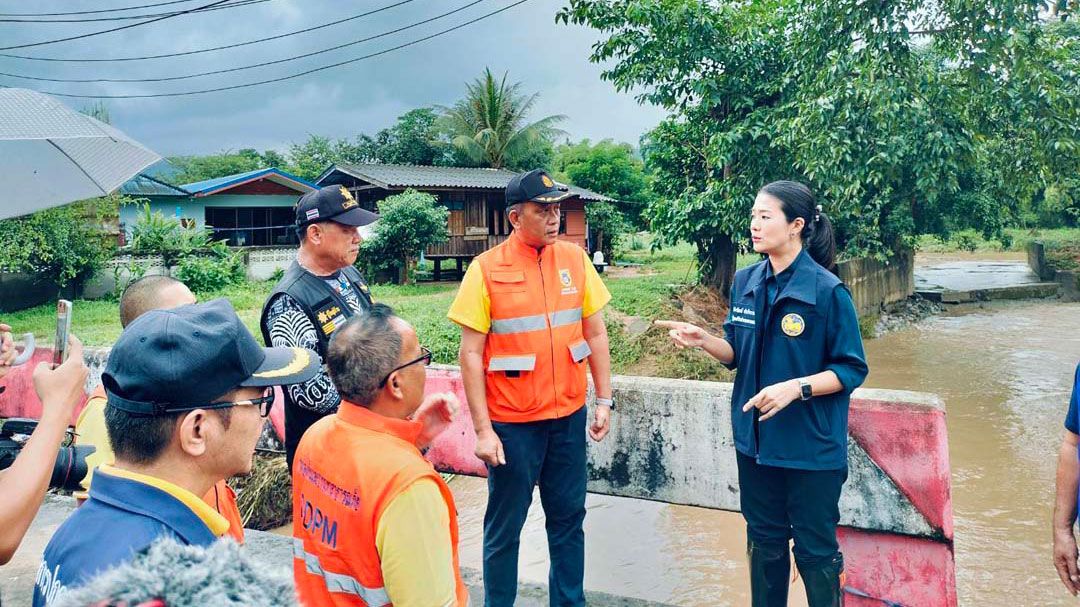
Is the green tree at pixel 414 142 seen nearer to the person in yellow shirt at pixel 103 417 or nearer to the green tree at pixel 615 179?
the green tree at pixel 615 179

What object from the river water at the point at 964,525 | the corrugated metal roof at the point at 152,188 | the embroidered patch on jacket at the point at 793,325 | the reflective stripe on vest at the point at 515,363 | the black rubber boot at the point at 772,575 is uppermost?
the corrugated metal roof at the point at 152,188


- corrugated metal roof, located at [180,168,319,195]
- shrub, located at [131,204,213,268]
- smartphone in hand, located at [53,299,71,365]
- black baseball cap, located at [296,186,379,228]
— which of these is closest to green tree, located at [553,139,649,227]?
corrugated metal roof, located at [180,168,319,195]

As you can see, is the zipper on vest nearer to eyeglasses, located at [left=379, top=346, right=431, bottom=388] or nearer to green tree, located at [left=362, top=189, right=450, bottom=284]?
eyeglasses, located at [left=379, top=346, right=431, bottom=388]

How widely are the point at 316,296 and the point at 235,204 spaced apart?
825 inches

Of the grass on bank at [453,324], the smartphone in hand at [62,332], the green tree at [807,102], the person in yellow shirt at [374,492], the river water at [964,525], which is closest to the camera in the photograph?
the person in yellow shirt at [374,492]

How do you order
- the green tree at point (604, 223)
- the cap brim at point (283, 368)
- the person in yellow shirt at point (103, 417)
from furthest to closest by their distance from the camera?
the green tree at point (604, 223) → the person in yellow shirt at point (103, 417) → the cap brim at point (283, 368)

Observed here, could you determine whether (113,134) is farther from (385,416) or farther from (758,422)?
(758,422)

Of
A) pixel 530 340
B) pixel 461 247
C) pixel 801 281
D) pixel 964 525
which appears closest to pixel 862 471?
pixel 801 281

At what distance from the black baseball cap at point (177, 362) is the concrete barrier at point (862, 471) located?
246 centimetres

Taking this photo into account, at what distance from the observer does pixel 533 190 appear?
3.16 meters

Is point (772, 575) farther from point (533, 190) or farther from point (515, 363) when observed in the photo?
point (533, 190)

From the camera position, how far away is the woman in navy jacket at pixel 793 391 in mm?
2689

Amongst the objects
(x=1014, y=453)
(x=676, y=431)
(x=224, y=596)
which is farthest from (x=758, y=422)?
(x=1014, y=453)

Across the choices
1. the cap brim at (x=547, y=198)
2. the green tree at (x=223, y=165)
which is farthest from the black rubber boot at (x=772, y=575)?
the green tree at (x=223, y=165)
